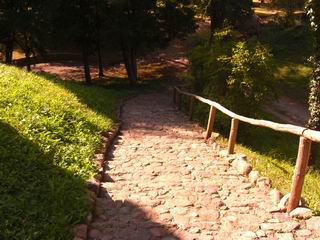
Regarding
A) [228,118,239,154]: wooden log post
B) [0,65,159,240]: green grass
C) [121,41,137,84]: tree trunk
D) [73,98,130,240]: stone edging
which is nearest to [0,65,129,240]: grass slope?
[0,65,159,240]: green grass

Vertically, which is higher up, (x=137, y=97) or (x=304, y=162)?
(x=304, y=162)

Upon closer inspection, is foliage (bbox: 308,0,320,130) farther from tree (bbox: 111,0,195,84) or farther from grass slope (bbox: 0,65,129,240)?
tree (bbox: 111,0,195,84)

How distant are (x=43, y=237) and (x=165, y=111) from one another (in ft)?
50.6

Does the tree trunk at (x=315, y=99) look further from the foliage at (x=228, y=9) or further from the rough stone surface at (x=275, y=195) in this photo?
the foliage at (x=228, y=9)

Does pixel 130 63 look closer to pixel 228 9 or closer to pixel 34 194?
pixel 228 9

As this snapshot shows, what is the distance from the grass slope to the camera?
5316 millimetres

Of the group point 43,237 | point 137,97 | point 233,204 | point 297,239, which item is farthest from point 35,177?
point 137,97

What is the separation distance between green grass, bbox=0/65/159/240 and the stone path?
1.61ft

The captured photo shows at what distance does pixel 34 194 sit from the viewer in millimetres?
5934

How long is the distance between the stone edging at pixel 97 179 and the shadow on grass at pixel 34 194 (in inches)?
5.0

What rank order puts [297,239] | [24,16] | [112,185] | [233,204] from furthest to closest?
[24,16] < [112,185] < [233,204] < [297,239]

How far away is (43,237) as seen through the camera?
16.6ft

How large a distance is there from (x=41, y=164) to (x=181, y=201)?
2448 mm

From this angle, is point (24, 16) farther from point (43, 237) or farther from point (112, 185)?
point (43, 237)
